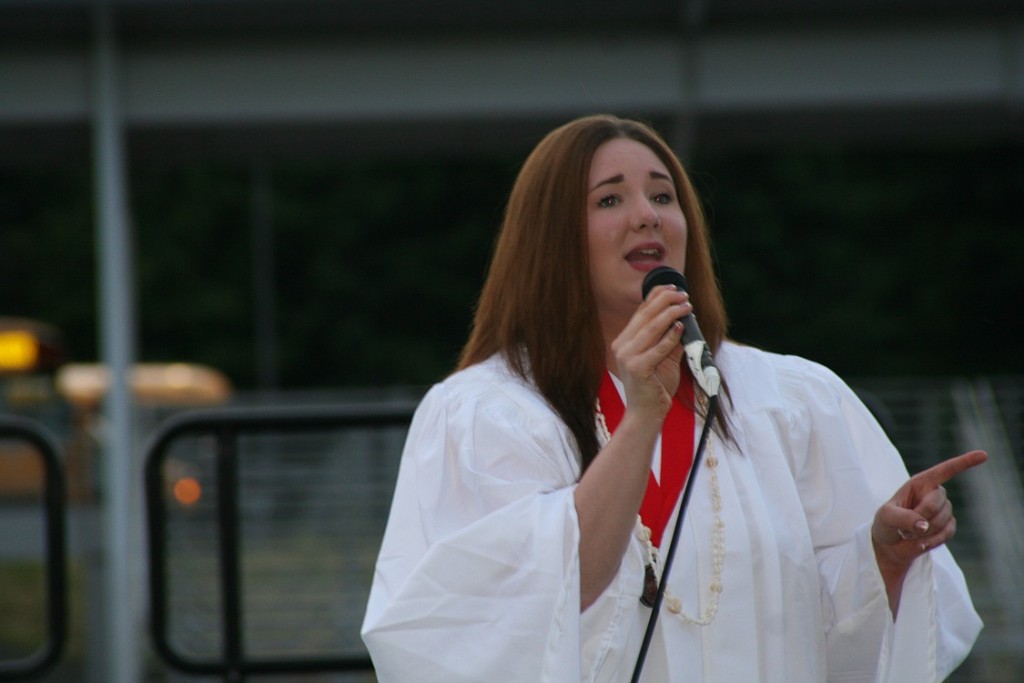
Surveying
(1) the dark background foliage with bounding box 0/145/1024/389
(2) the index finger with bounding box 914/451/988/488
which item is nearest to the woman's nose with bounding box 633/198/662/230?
(2) the index finger with bounding box 914/451/988/488

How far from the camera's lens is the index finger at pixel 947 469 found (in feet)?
7.96

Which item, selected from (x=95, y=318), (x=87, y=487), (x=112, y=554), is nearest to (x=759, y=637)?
(x=112, y=554)

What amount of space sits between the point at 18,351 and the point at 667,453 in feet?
42.0

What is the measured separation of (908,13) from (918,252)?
21412mm

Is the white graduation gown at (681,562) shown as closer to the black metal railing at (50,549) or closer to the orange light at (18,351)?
the black metal railing at (50,549)

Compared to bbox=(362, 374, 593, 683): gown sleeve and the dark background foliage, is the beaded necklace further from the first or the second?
the dark background foliage

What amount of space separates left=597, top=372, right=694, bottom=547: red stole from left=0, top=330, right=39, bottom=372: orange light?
40.3 feet

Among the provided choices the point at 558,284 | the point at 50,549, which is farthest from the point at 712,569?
the point at 50,549

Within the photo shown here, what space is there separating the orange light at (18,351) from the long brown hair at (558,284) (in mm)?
12036

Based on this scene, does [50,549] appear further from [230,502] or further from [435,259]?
[435,259]

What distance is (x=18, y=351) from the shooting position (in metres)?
14.3

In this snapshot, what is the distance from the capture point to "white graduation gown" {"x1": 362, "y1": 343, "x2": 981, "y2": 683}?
2.41 m

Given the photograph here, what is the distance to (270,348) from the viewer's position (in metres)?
28.7

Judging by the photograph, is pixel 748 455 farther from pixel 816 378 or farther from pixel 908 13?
pixel 908 13
